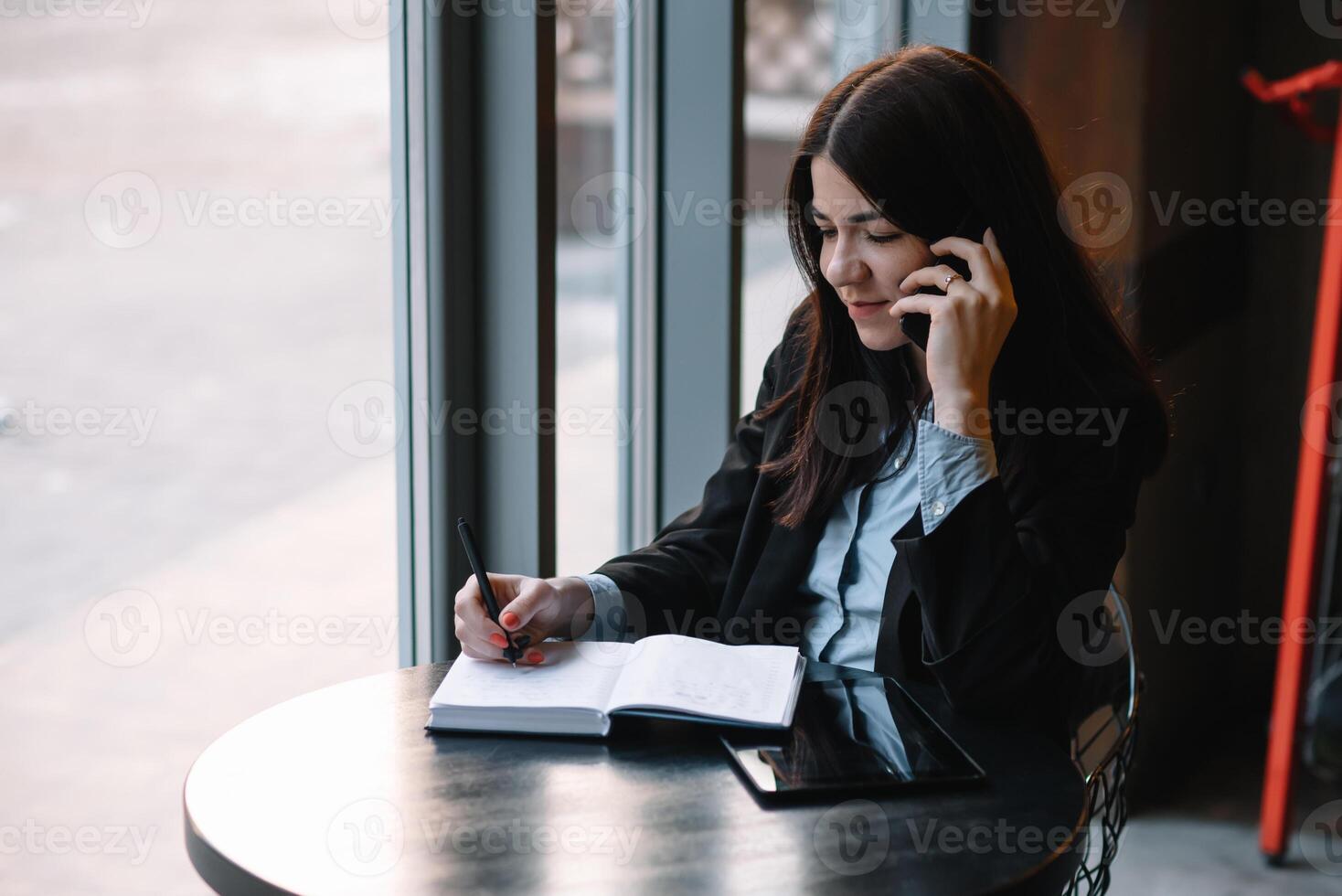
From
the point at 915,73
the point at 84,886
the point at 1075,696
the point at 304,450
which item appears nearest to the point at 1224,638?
the point at 1075,696

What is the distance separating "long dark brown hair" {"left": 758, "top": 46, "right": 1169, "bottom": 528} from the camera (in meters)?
1.50

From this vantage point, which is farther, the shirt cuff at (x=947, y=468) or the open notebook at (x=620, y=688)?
the shirt cuff at (x=947, y=468)

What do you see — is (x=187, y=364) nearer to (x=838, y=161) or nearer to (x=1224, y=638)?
(x=838, y=161)

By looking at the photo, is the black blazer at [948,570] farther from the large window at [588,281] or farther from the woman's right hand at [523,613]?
the large window at [588,281]

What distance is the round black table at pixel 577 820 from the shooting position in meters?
0.93

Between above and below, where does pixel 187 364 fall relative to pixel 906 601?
above

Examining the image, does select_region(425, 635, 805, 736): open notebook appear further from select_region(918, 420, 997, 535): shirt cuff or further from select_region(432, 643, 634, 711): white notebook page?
select_region(918, 420, 997, 535): shirt cuff

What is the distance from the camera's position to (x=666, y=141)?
2355mm

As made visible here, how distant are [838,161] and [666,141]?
2.97ft

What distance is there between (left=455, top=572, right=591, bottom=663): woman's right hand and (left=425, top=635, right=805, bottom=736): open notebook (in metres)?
0.02

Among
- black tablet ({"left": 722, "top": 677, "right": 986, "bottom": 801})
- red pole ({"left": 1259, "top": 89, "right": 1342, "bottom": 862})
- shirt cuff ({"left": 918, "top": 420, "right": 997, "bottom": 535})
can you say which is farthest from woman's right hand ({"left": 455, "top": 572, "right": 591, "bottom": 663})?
red pole ({"left": 1259, "top": 89, "right": 1342, "bottom": 862})

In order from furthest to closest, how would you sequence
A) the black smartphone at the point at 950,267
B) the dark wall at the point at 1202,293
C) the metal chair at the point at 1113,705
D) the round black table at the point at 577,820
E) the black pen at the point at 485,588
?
1. the dark wall at the point at 1202,293
2. the black smartphone at the point at 950,267
3. the metal chair at the point at 1113,705
4. the black pen at the point at 485,588
5. the round black table at the point at 577,820

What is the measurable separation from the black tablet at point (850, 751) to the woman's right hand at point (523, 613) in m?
0.29

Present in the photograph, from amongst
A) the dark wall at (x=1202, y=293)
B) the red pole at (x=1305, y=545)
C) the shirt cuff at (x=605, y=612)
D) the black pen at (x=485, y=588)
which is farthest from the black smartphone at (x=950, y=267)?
the red pole at (x=1305, y=545)
